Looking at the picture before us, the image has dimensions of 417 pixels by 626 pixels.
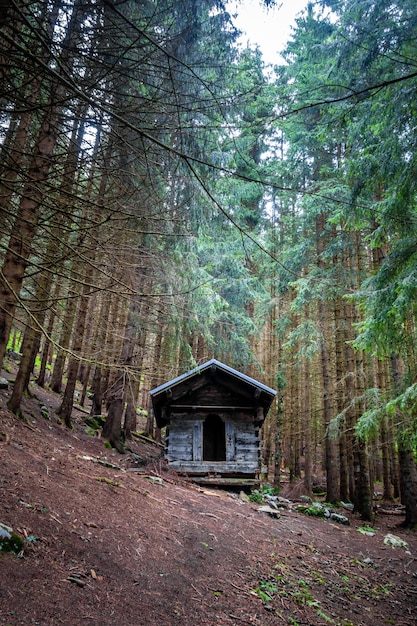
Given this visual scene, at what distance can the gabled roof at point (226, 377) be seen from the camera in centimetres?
1154

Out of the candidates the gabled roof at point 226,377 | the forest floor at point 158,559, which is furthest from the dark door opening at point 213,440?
the forest floor at point 158,559

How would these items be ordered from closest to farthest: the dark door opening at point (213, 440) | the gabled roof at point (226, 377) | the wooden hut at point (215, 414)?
1. the gabled roof at point (226, 377)
2. the wooden hut at point (215, 414)
3. the dark door opening at point (213, 440)

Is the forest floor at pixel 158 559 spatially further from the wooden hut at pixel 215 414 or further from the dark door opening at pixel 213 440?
the dark door opening at pixel 213 440

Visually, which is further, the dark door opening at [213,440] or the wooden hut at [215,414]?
the dark door opening at [213,440]

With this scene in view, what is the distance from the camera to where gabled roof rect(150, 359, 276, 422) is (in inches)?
454

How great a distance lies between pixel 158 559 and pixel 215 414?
781cm

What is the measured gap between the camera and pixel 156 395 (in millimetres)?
11711

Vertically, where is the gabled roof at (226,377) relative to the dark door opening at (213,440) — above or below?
above

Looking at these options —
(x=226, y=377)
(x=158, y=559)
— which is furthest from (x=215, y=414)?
(x=158, y=559)

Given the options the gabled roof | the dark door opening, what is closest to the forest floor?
the gabled roof

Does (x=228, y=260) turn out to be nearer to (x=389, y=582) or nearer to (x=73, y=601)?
(x=389, y=582)

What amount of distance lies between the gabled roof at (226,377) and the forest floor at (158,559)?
341 centimetres

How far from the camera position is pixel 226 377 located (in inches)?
Answer: 495

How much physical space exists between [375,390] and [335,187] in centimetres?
641
